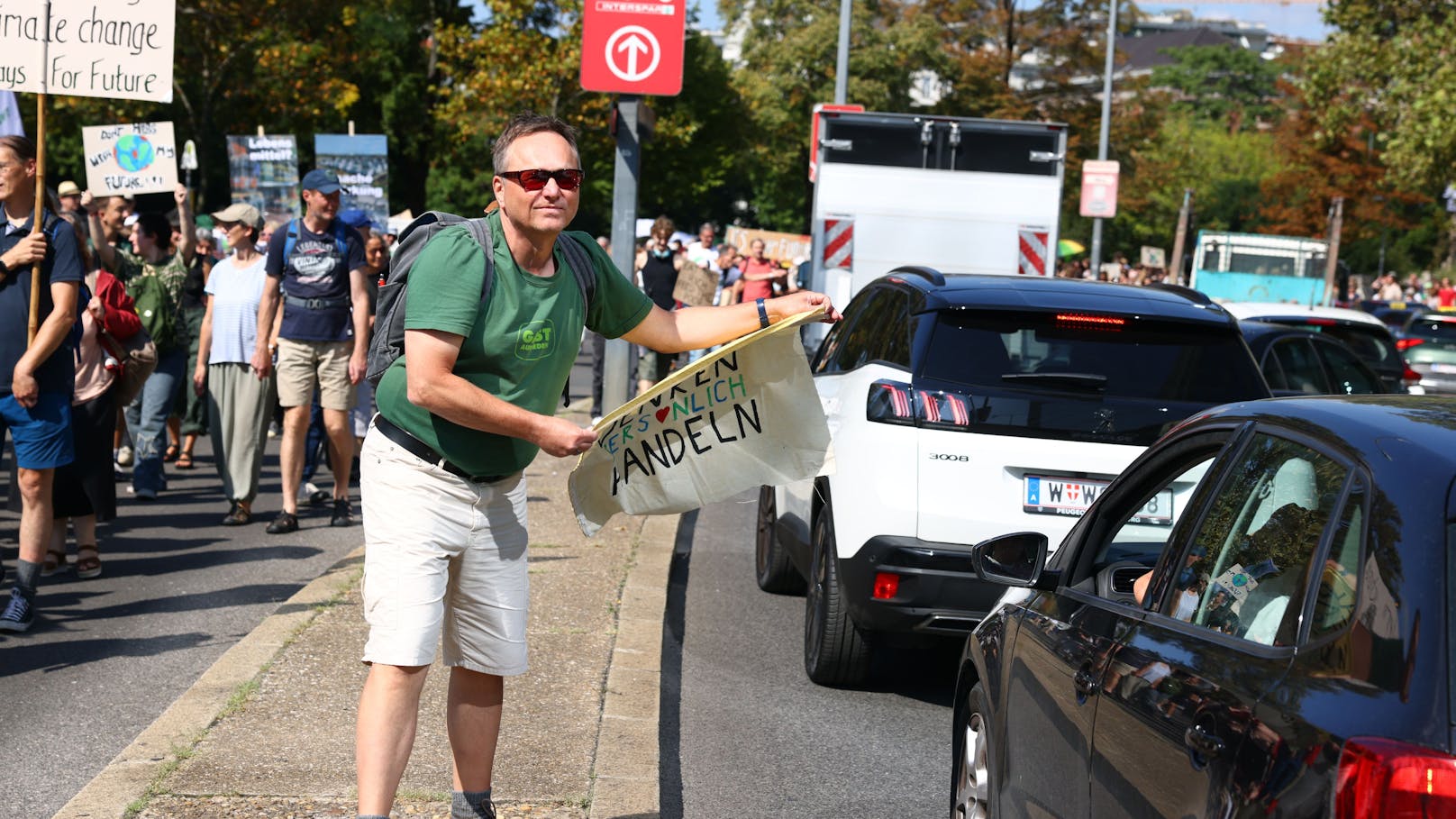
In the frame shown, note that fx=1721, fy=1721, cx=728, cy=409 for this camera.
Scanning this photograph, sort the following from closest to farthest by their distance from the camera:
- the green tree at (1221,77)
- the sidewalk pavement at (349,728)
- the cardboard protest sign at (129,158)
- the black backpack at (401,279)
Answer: the black backpack at (401,279) < the sidewalk pavement at (349,728) < the cardboard protest sign at (129,158) < the green tree at (1221,77)

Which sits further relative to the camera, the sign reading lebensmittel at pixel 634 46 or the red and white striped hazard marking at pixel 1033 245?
the red and white striped hazard marking at pixel 1033 245

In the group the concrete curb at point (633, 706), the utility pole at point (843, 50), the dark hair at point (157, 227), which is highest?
the utility pole at point (843, 50)

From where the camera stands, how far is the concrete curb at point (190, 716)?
452 centimetres

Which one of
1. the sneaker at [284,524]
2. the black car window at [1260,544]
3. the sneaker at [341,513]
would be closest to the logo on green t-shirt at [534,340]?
the black car window at [1260,544]

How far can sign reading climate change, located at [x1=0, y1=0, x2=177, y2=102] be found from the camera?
779 centimetres

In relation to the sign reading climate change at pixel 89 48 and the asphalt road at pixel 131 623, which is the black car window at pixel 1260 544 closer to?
the asphalt road at pixel 131 623

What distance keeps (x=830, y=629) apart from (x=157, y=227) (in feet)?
22.5

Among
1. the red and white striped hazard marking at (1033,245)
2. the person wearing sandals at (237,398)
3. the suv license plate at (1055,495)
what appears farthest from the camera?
the red and white striped hazard marking at (1033,245)

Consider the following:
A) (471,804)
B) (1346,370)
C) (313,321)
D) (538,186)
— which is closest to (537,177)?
(538,186)

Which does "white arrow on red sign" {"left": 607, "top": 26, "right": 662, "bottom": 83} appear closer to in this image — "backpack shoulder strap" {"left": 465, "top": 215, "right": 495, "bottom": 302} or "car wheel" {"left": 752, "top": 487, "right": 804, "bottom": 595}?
"car wheel" {"left": 752, "top": 487, "right": 804, "bottom": 595}

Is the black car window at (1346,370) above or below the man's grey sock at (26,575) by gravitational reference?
above

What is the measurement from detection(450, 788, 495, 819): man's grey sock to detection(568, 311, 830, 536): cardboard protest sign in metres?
0.75

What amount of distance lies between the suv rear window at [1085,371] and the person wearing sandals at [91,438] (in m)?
4.43

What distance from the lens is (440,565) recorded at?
4.02 m
